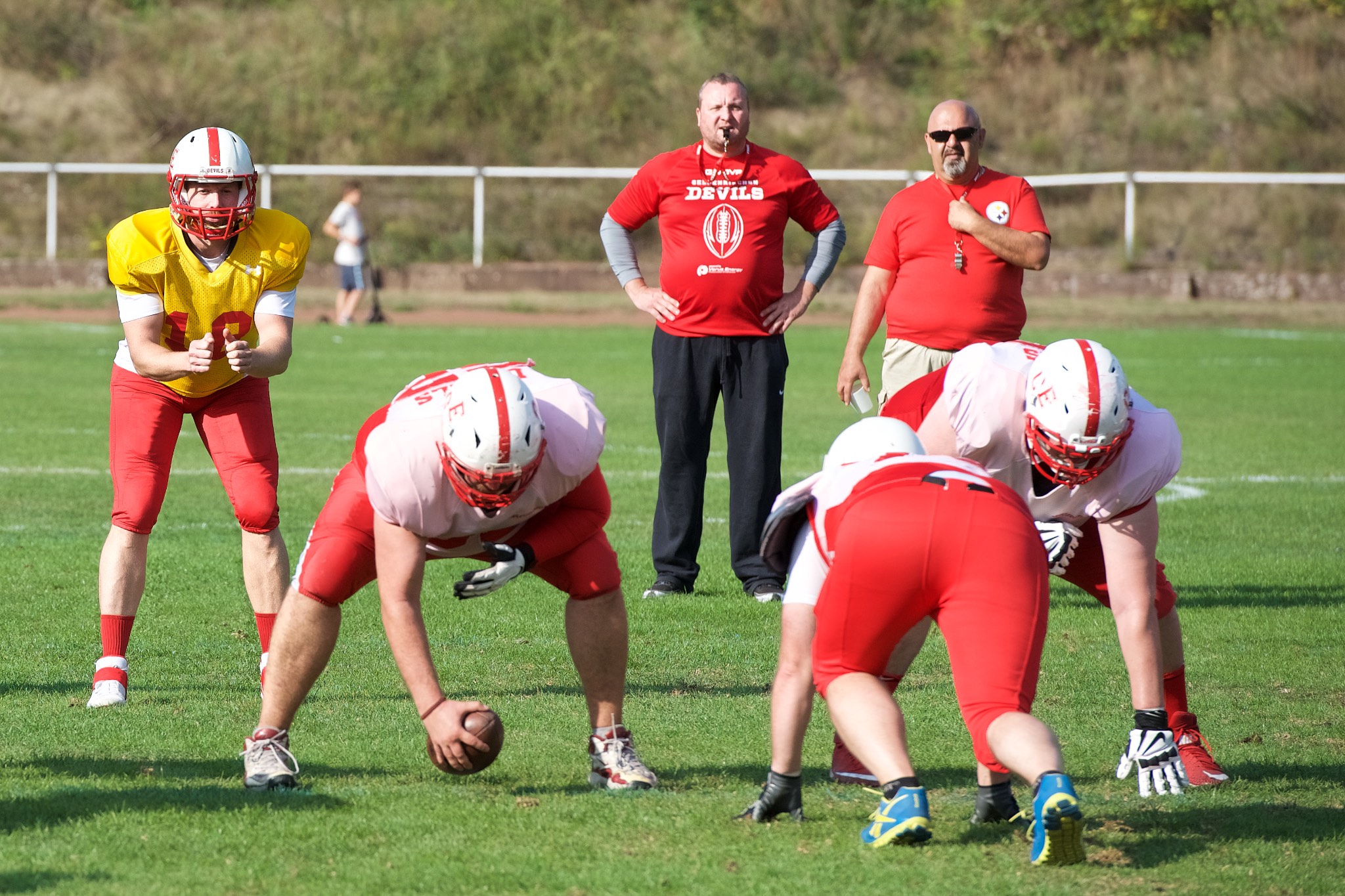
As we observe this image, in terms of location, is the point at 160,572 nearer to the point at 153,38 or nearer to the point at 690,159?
the point at 690,159

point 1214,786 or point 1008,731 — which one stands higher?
point 1008,731

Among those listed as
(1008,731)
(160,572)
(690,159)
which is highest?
(690,159)

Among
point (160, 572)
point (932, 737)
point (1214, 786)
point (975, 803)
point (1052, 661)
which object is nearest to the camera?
point (975, 803)

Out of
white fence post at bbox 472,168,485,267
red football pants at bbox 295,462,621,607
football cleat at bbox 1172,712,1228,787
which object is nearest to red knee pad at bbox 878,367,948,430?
red football pants at bbox 295,462,621,607

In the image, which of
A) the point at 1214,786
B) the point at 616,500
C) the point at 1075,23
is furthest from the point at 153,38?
the point at 1214,786

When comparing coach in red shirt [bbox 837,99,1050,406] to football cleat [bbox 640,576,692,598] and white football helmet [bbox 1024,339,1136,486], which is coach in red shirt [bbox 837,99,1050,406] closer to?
football cleat [bbox 640,576,692,598]

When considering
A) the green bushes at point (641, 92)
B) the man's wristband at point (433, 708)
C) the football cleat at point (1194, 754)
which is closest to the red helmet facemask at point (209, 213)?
the man's wristband at point (433, 708)

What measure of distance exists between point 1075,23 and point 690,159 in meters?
34.1

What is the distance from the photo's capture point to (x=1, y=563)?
27.7 ft

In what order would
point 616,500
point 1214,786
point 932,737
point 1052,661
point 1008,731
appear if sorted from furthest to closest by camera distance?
point 616,500, point 1052,661, point 932,737, point 1214,786, point 1008,731

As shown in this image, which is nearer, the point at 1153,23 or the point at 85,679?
Result: the point at 85,679

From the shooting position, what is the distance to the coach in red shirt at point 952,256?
7469 mm

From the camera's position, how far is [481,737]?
452cm

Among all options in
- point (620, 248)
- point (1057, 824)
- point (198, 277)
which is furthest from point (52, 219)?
point (1057, 824)
